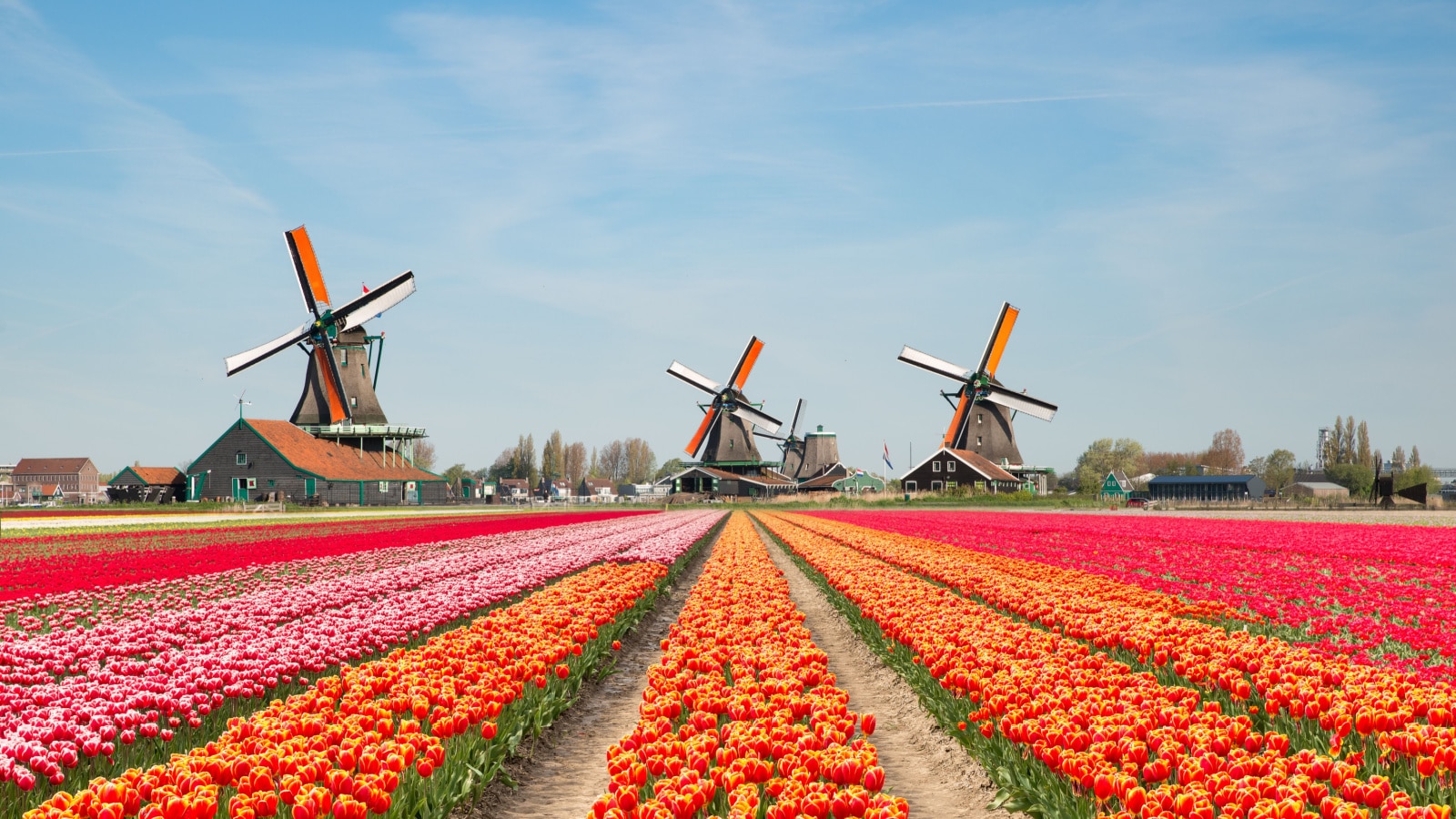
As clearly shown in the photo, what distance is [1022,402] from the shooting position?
81.3m

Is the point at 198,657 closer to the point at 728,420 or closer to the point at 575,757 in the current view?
the point at 575,757

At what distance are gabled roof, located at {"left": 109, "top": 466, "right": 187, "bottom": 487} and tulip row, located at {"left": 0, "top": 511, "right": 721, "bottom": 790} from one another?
68.4m

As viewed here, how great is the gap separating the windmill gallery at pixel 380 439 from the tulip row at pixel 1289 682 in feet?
206

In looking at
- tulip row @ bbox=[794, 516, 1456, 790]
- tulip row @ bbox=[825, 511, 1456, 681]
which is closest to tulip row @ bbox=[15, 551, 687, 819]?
tulip row @ bbox=[794, 516, 1456, 790]

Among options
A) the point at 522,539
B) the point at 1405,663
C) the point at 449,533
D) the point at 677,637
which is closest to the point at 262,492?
the point at 449,533

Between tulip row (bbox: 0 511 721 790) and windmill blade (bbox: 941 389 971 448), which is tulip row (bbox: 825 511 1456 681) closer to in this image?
tulip row (bbox: 0 511 721 790)

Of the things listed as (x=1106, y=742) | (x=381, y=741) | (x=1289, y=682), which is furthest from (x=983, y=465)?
(x=381, y=741)

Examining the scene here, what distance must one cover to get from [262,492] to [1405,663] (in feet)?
223

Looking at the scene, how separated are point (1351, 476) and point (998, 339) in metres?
64.1

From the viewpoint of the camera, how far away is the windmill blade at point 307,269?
67.9 meters

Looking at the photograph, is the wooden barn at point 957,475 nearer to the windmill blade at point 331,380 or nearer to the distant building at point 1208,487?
the distant building at point 1208,487

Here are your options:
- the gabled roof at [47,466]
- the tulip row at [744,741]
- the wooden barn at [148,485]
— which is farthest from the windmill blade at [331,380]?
the gabled roof at [47,466]

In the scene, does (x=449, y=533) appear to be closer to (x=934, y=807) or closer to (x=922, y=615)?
(x=922, y=615)

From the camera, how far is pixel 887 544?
23.3m
